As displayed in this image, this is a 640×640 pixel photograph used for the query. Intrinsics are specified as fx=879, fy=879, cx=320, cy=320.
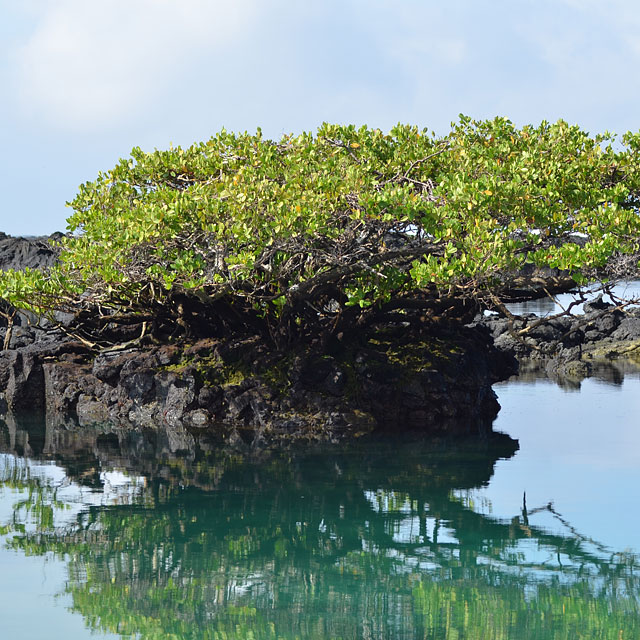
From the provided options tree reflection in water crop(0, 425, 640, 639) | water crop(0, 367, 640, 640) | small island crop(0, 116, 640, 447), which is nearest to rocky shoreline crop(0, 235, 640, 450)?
small island crop(0, 116, 640, 447)

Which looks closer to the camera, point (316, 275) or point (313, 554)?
point (313, 554)

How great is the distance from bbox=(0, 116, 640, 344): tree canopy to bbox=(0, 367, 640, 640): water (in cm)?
371

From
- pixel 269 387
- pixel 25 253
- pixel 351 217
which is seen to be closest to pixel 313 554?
pixel 351 217

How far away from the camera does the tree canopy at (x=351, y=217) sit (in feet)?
54.7

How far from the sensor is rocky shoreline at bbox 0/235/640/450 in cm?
2098

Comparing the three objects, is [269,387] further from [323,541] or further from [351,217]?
[323,541]

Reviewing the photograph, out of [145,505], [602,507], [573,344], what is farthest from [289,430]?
[573,344]

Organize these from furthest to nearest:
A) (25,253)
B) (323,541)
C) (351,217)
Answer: (25,253) → (351,217) → (323,541)

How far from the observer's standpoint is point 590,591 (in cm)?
964

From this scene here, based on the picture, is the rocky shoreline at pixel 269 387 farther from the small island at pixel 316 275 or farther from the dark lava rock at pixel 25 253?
Result: the dark lava rock at pixel 25 253

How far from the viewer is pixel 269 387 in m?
21.6

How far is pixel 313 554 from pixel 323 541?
0.62m

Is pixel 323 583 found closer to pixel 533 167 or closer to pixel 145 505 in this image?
pixel 145 505

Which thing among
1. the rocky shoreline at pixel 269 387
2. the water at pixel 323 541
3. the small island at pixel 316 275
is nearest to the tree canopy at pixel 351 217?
the small island at pixel 316 275
